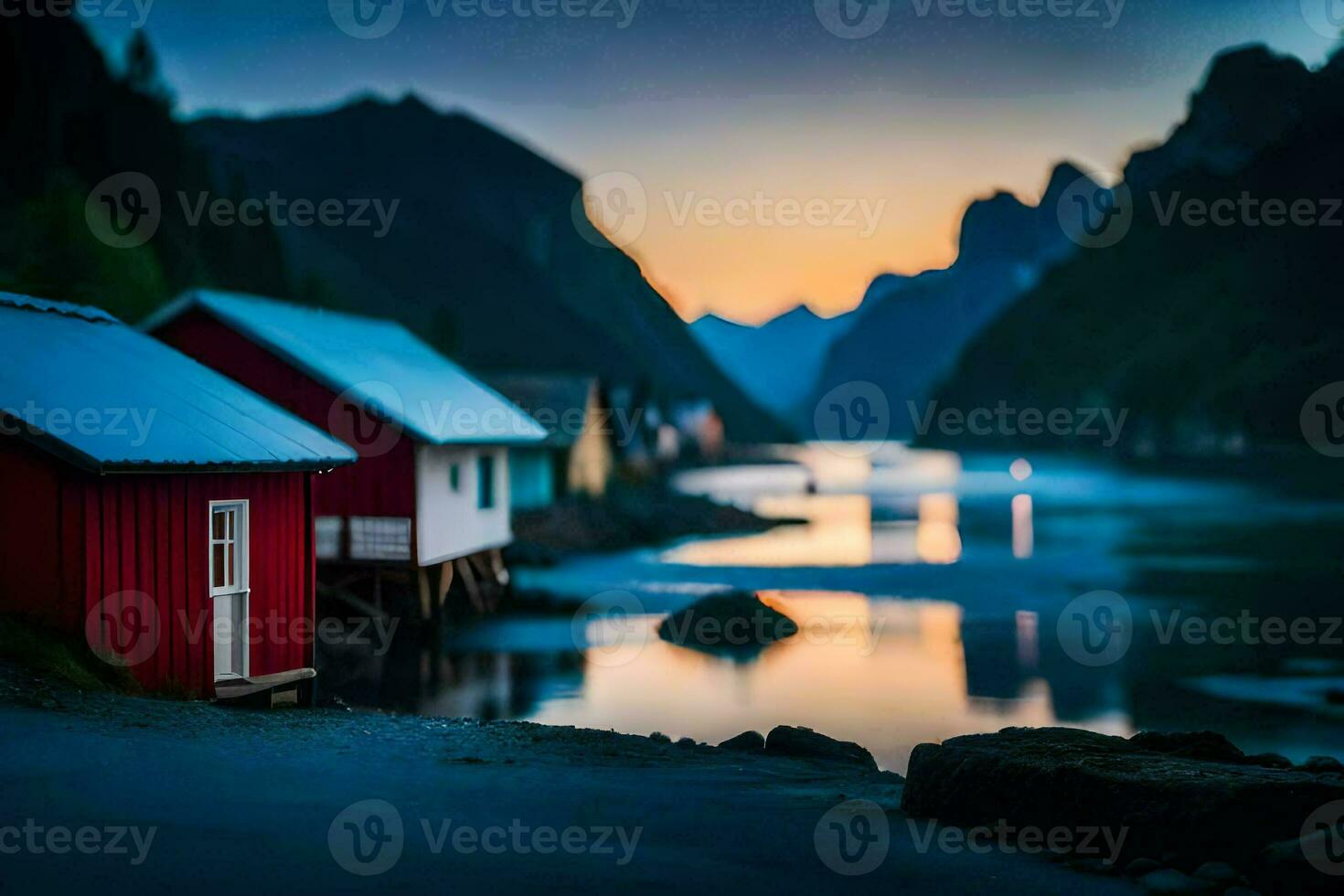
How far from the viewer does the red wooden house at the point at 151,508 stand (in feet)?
43.0

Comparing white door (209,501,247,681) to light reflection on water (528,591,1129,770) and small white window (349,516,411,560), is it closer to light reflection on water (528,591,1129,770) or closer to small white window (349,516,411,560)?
light reflection on water (528,591,1129,770)

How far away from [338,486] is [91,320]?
33.0 feet

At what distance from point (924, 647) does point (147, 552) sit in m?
18.0

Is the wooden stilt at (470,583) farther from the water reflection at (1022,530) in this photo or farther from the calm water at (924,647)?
the water reflection at (1022,530)

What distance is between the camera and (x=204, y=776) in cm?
934

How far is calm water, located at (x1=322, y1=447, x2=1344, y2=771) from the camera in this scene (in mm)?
19969

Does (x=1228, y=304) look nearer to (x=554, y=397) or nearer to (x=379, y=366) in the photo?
(x=554, y=397)

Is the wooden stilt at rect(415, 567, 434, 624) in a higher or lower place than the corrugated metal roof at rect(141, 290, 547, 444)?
lower

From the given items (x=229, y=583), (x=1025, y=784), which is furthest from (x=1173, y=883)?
(x=229, y=583)

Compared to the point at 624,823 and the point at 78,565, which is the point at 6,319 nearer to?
the point at 78,565

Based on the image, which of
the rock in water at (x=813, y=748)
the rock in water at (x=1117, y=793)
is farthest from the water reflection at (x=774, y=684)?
the rock in water at (x=1117, y=793)

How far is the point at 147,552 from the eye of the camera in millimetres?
13797

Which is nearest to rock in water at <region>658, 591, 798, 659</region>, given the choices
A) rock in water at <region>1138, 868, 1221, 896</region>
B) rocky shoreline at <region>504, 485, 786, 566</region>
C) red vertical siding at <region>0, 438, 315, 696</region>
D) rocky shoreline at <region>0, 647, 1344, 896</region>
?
red vertical siding at <region>0, 438, 315, 696</region>

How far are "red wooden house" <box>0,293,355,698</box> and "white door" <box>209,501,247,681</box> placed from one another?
2 centimetres
